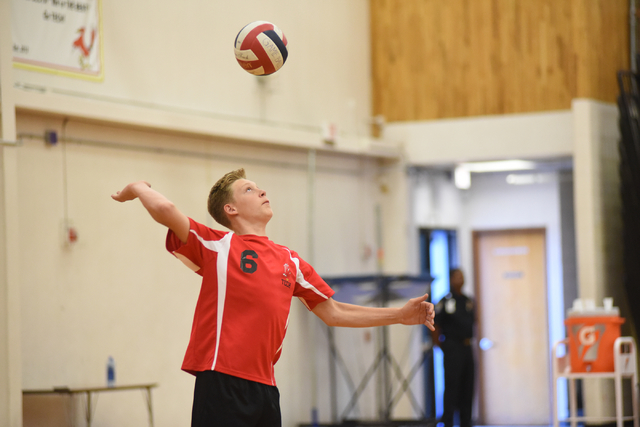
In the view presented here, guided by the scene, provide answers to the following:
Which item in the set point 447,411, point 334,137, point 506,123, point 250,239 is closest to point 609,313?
point 447,411

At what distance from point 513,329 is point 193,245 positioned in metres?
7.54

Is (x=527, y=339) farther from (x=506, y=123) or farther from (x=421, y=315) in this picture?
(x=421, y=315)

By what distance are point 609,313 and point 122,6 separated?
15.7 feet

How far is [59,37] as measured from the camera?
548 cm

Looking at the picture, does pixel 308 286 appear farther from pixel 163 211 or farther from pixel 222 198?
pixel 163 211

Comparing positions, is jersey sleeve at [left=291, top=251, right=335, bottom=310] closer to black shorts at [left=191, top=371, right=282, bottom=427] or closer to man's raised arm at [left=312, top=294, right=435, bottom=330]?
man's raised arm at [left=312, top=294, right=435, bottom=330]

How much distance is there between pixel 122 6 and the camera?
5922 millimetres

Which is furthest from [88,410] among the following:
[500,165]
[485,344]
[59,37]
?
[485,344]

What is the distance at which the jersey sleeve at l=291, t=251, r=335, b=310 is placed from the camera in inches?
119

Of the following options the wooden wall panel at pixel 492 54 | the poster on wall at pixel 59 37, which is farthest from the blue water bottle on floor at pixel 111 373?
the wooden wall panel at pixel 492 54

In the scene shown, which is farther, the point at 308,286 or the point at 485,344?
the point at 485,344

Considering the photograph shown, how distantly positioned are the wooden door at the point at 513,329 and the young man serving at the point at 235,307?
275 inches

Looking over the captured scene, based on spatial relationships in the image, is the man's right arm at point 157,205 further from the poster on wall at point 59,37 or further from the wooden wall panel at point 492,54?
the wooden wall panel at point 492,54

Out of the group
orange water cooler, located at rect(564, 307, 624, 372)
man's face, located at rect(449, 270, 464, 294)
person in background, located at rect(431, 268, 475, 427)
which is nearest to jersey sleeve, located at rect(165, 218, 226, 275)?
orange water cooler, located at rect(564, 307, 624, 372)
